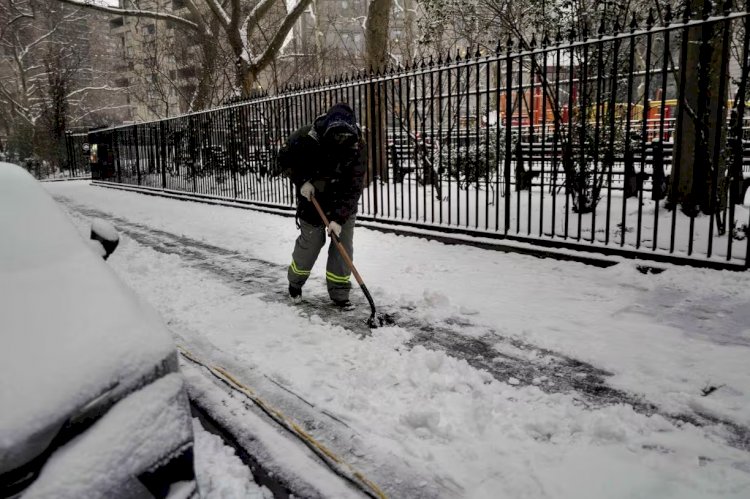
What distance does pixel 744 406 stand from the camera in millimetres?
3068

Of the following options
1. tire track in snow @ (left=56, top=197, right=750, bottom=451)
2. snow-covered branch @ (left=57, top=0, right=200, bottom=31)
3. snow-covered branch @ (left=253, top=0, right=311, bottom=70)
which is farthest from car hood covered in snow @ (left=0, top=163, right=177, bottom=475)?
snow-covered branch @ (left=57, top=0, right=200, bottom=31)

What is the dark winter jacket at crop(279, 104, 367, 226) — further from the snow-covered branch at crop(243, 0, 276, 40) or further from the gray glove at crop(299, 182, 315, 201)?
the snow-covered branch at crop(243, 0, 276, 40)

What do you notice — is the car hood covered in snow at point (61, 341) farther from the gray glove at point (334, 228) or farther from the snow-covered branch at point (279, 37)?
the snow-covered branch at point (279, 37)

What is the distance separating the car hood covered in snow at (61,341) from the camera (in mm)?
1568

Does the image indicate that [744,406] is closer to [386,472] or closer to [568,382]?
[568,382]

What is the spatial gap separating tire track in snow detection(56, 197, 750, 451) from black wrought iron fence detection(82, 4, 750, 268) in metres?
2.06

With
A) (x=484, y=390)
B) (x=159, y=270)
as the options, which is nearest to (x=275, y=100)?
(x=159, y=270)

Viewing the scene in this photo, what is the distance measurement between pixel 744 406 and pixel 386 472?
6.65 feet

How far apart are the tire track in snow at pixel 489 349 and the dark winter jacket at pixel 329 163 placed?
939 millimetres

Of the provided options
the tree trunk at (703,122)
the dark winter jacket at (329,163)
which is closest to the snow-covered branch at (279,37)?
the tree trunk at (703,122)

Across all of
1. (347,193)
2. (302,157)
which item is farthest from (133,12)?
(347,193)

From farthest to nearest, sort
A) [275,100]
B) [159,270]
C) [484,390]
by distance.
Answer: [275,100] < [159,270] < [484,390]

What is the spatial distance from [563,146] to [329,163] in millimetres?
4488

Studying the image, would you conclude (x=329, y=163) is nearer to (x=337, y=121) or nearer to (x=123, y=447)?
(x=337, y=121)
